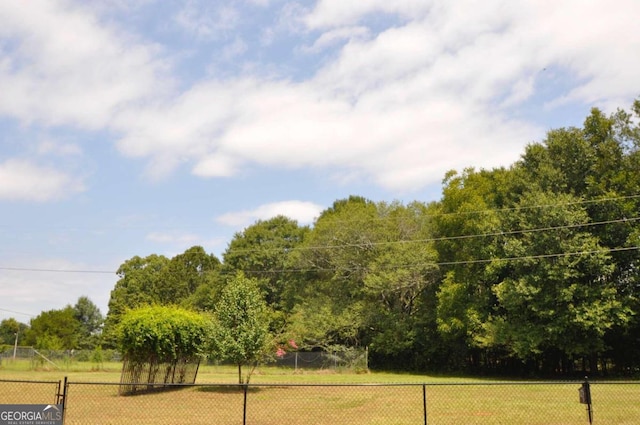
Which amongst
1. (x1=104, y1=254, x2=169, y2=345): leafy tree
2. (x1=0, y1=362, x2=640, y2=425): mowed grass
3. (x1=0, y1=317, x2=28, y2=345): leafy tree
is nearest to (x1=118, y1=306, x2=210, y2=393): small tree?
(x1=0, y1=362, x2=640, y2=425): mowed grass

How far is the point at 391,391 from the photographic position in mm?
23094

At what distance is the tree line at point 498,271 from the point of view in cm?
3209

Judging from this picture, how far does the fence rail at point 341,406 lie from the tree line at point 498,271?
563 cm

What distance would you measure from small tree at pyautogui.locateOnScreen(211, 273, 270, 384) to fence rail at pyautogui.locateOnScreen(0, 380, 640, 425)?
7.68 ft

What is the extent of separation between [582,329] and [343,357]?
18.7 meters

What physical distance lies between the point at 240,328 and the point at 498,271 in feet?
62.3

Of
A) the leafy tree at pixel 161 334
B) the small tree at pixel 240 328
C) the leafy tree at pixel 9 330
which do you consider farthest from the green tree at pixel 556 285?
the leafy tree at pixel 9 330

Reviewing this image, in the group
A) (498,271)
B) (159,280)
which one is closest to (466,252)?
(498,271)

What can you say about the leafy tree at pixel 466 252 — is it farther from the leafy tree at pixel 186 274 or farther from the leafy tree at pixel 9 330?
the leafy tree at pixel 9 330

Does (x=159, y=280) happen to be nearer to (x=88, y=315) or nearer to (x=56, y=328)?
(x=56, y=328)

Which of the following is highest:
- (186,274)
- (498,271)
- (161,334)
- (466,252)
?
(186,274)

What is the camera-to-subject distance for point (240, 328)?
2586cm

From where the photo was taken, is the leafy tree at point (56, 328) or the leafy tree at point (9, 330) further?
the leafy tree at point (9, 330)

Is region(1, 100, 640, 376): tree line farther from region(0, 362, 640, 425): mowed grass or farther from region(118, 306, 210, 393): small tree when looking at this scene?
region(0, 362, 640, 425): mowed grass
